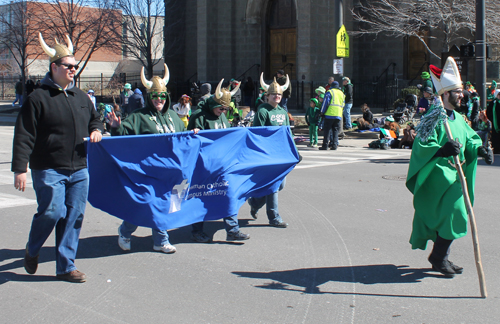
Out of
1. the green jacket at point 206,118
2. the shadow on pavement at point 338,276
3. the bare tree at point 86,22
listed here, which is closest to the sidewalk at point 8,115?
the bare tree at point 86,22

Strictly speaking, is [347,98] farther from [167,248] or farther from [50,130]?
[50,130]

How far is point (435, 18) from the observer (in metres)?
23.8

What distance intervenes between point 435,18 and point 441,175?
20.2m

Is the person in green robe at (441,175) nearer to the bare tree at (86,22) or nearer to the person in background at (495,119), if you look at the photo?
the person in background at (495,119)

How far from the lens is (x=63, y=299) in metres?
4.97

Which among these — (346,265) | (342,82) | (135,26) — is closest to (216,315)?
(346,265)

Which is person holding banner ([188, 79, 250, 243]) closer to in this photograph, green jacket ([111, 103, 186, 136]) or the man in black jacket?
green jacket ([111, 103, 186, 136])

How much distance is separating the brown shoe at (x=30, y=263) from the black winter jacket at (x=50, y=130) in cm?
85

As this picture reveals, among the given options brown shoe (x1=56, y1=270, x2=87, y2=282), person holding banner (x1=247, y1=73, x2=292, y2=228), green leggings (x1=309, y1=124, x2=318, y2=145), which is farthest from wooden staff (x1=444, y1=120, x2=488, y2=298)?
green leggings (x1=309, y1=124, x2=318, y2=145)

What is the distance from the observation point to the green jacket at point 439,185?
5.18 m

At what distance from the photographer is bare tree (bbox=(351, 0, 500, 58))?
74.1ft

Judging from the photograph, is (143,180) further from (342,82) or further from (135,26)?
(135,26)

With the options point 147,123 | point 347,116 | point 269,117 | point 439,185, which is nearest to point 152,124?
point 147,123

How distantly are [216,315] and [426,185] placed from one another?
7.17 feet
